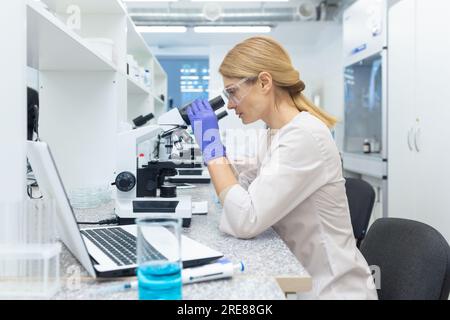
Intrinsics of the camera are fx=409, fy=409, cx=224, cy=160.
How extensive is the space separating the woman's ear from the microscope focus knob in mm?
526

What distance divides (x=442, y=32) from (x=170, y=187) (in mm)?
1621

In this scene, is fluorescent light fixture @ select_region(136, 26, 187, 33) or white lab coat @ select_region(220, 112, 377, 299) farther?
fluorescent light fixture @ select_region(136, 26, 187, 33)

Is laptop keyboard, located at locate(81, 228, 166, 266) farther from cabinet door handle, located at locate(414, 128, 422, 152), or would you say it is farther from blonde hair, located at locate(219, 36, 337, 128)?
cabinet door handle, located at locate(414, 128, 422, 152)

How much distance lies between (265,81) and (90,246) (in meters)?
0.71

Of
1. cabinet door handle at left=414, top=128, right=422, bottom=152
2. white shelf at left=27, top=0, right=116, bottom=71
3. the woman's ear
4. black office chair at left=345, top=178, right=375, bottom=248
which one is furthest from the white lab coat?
cabinet door handle at left=414, top=128, right=422, bottom=152

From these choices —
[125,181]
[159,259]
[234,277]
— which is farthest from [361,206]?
[159,259]

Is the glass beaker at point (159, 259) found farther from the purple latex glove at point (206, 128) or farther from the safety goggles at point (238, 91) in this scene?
the safety goggles at point (238, 91)

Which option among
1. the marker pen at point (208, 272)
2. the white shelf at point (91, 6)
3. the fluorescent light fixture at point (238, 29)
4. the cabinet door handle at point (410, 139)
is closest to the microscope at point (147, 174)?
the marker pen at point (208, 272)

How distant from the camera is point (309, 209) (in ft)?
3.84

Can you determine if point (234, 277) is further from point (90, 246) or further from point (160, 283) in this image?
point (90, 246)

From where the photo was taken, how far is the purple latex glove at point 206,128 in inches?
51.3

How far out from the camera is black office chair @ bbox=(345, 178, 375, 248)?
198 centimetres

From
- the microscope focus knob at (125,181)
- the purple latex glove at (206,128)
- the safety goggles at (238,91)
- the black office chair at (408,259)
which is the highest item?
the safety goggles at (238,91)
